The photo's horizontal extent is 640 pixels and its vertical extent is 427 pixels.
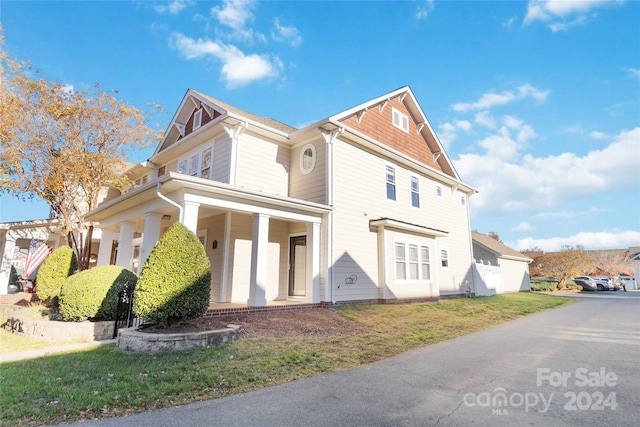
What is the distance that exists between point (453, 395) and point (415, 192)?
12498 mm

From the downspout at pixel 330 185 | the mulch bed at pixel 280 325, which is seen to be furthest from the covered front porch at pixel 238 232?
the mulch bed at pixel 280 325

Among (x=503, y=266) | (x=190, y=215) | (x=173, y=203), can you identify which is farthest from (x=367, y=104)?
(x=503, y=266)

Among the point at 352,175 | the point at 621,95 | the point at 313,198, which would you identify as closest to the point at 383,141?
the point at 352,175

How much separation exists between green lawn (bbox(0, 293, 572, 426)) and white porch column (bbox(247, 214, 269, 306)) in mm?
2571

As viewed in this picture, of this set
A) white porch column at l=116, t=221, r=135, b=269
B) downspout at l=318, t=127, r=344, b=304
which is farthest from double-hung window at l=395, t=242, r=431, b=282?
white porch column at l=116, t=221, r=135, b=269

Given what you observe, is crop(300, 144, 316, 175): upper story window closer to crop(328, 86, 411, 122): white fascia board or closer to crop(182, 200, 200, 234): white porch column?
crop(328, 86, 411, 122): white fascia board

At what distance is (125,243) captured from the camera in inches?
471

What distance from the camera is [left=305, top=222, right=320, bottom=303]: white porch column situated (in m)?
10.7

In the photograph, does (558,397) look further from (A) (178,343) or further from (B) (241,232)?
(B) (241,232)

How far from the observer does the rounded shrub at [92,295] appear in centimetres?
757

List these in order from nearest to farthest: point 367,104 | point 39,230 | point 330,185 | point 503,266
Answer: point 330,185, point 367,104, point 39,230, point 503,266

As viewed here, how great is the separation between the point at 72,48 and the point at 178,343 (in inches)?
524

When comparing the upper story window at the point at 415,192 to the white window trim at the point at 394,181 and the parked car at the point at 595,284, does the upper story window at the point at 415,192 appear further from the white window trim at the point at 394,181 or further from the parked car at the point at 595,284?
the parked car at the point at 595,284

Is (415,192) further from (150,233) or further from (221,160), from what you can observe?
(150,233)
